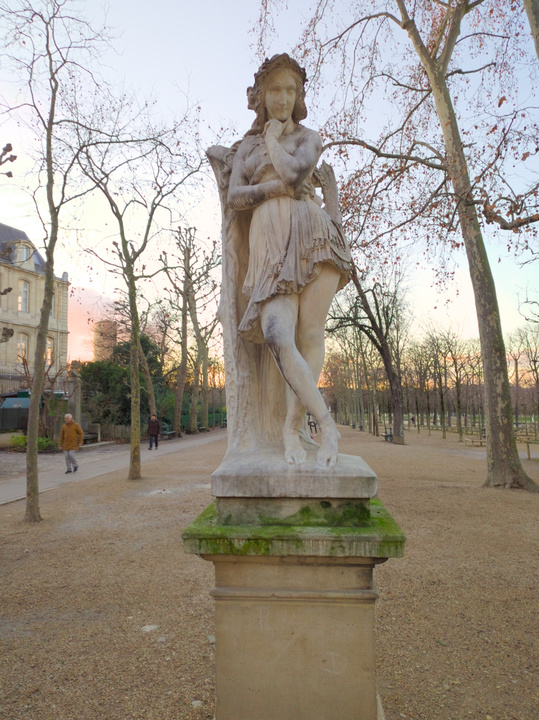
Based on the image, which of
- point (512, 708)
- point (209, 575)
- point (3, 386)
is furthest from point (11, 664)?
point (3, 386)

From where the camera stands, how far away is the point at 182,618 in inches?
171

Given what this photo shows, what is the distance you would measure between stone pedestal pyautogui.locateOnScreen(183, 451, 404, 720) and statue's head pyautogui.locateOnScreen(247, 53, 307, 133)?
1.93m

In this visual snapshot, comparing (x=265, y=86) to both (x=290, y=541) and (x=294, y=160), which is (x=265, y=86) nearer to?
(x=294, y=160)

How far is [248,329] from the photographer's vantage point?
2.63 m

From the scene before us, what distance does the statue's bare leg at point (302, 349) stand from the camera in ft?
7.62

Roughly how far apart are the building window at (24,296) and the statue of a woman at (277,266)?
4185cm

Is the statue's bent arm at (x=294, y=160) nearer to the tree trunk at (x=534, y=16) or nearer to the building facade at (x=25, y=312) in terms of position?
the tree trunk at (x=534, y=16)

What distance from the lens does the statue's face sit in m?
2.66

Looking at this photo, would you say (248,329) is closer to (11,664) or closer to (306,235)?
(306,235)

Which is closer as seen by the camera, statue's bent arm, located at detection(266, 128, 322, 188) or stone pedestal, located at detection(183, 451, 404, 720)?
stone pedestal, located at detection(183, 451, 404, 720)

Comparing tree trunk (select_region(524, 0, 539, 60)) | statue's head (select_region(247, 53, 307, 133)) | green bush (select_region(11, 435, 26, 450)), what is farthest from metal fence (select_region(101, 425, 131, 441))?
statue's head (select_region(247, 53, 307, 133))

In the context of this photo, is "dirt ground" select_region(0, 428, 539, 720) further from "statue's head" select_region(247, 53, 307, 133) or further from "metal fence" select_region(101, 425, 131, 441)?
"metal fence" select_region(101, 425, 131, 441)

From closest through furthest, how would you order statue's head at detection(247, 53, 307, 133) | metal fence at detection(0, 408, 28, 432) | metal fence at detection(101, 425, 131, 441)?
statue's head at detection(247, 53, 307, 133) < metal fence at detection(0, 408, 28, 432) < metal fence at detection(101, 425, 131, 441)

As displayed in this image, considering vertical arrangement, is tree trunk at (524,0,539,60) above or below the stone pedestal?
above
